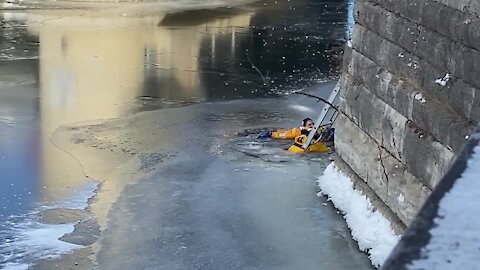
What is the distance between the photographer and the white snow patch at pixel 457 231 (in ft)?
6.06

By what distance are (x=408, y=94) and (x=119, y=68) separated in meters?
10.8

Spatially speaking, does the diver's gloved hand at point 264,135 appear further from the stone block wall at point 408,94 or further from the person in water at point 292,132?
the stone block wall at point 408,94

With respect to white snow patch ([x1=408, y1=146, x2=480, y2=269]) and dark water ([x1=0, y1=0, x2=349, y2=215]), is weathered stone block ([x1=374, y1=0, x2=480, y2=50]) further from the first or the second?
dark water ([x1=0, y1=0, x2=349, y2=215])

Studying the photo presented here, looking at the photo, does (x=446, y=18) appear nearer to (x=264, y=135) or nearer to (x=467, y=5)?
(x=467, y=5)

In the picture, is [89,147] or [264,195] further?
[89,147]

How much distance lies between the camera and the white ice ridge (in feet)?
24.0

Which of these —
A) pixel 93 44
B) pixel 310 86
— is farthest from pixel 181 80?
pixel 93 44

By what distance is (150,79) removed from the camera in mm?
16219

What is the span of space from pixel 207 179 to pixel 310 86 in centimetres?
681

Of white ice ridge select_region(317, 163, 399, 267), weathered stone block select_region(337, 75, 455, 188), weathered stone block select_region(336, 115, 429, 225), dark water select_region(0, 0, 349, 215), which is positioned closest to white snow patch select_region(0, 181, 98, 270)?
dark water select_region(0, 0, 349, 215)

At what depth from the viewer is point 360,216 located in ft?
26.6

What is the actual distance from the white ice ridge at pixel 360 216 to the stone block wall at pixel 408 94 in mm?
187

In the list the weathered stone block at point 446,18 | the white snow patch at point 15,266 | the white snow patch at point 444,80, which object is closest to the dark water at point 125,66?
the white snow patch at point 15,266

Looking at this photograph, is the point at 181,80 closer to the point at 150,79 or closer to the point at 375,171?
the point at 150,79
